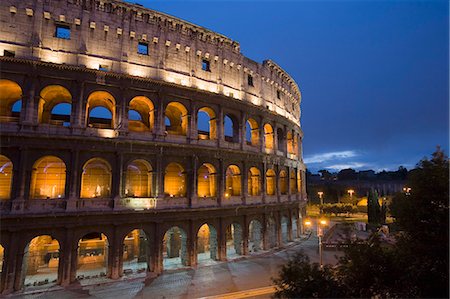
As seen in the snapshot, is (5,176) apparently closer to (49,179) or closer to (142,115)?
(49,179)

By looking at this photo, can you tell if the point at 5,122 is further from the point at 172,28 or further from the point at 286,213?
the point at 286,213

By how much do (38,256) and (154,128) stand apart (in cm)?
1300

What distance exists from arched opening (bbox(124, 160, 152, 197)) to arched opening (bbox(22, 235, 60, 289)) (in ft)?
23.7

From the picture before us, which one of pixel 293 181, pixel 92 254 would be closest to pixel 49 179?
pixel 92 254

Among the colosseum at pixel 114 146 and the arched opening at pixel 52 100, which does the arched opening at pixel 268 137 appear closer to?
the colosseum at pixel 114 146

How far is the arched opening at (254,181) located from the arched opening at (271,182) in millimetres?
1619

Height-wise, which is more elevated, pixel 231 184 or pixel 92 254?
pixel 231 184

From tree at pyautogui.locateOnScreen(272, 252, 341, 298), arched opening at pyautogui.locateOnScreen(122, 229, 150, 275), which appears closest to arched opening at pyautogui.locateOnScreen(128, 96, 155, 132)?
arched opening at pyautogui.locateOnScreen(122, 229, 150, 275)

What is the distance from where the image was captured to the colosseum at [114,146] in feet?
59.4

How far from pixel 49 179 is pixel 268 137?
68.5ft

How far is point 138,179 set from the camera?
2333cm

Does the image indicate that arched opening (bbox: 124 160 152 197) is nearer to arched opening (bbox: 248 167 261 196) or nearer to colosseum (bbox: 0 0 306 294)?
colosseum (bbox: 0 0 306 294)

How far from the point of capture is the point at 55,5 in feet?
64.8

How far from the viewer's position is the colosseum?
712 inches
